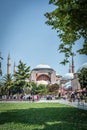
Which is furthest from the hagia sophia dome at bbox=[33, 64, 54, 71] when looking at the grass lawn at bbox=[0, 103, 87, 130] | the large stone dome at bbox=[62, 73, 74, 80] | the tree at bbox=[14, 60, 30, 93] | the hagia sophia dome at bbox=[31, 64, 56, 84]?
the grass lawn at bbox=[0, 103, 87, 130]

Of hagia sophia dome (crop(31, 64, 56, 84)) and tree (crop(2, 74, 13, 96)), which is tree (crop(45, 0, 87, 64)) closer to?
tree (crop(2, 74, 13, 96))

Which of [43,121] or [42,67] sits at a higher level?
[42,67]

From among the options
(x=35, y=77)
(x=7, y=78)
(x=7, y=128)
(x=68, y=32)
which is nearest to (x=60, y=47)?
(x=68, y=32)

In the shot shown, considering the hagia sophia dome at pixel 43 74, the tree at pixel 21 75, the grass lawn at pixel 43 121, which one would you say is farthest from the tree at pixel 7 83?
the grass lawn at pixel 43 121

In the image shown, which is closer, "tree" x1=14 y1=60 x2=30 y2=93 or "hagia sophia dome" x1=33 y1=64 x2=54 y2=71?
"tree" x1=14 y1=60 x2=30 y2=93

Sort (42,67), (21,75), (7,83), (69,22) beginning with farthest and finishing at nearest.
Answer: (42,67) → (7,83) → (21,75) → (69,22)

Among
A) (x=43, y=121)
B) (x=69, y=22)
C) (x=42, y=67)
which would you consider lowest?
(x=43, y=121)

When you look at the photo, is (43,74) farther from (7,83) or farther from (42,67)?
(7,83)

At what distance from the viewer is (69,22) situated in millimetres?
16750

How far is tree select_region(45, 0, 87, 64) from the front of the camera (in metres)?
14.7

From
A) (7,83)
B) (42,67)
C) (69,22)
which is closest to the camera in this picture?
(69,22)

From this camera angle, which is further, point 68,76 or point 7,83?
point 68,76

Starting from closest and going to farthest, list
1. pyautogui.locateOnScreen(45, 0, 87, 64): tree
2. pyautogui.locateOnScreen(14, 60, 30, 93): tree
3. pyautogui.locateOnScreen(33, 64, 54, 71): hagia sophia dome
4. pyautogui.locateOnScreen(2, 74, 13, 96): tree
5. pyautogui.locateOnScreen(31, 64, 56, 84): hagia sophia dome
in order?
pyautogui.locateOnScreen(45, 0, 87, 64): tree, pyautogui.locateOnScreen(14, 60, 30, 93): tree, pyautogui.locateOnScreen(2, 74, 13, 96): tree, pyautogui.locateOnScreen(31, 64, 56, 84): hagia sophia dome, pyautogui.locateOnScreen(33, 64, 54, 71): hagia sophia dome

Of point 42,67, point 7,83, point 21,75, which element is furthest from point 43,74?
point 21,75
